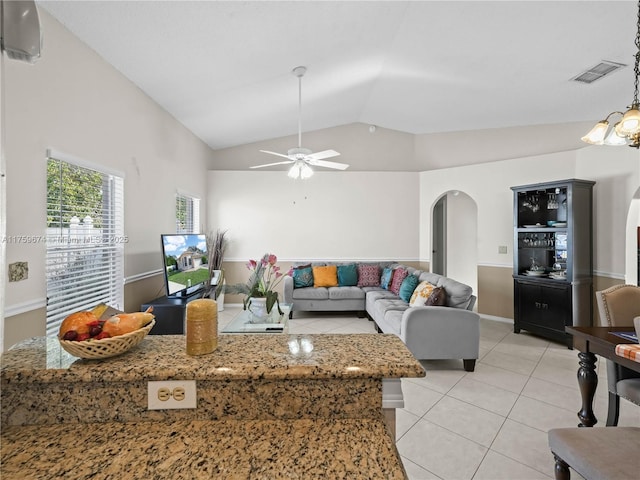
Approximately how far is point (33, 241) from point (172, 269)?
4.93 ft

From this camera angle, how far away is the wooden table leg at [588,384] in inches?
81.2

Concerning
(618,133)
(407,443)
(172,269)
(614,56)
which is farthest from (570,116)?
(172,269)

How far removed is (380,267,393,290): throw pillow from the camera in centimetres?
523

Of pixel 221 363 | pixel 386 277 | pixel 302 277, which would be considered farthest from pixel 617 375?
pixel 302 277

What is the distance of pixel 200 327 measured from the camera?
938 mm

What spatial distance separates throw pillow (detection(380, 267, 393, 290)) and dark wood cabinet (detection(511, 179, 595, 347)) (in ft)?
5.75

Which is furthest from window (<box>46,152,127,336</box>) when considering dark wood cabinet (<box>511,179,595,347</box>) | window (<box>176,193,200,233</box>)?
dark wood cabinet (<box>511,179,595,347</box>)

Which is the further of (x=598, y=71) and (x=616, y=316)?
(x=598, y=71)

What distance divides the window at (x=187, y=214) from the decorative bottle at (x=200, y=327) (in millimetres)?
4142

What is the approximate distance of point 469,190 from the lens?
5250 mm

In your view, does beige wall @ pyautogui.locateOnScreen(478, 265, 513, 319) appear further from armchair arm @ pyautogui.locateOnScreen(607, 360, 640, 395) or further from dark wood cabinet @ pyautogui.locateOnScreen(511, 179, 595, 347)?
armchair arm @ pyautogui.locateOnScreen(607, 360, 640, 395)

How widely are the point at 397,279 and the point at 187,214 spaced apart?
3.49 m

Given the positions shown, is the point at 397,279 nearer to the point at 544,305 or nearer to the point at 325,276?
the point at 325,276

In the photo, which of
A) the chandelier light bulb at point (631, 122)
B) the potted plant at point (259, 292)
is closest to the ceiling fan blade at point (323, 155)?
the potted plant at point (259, 292)
